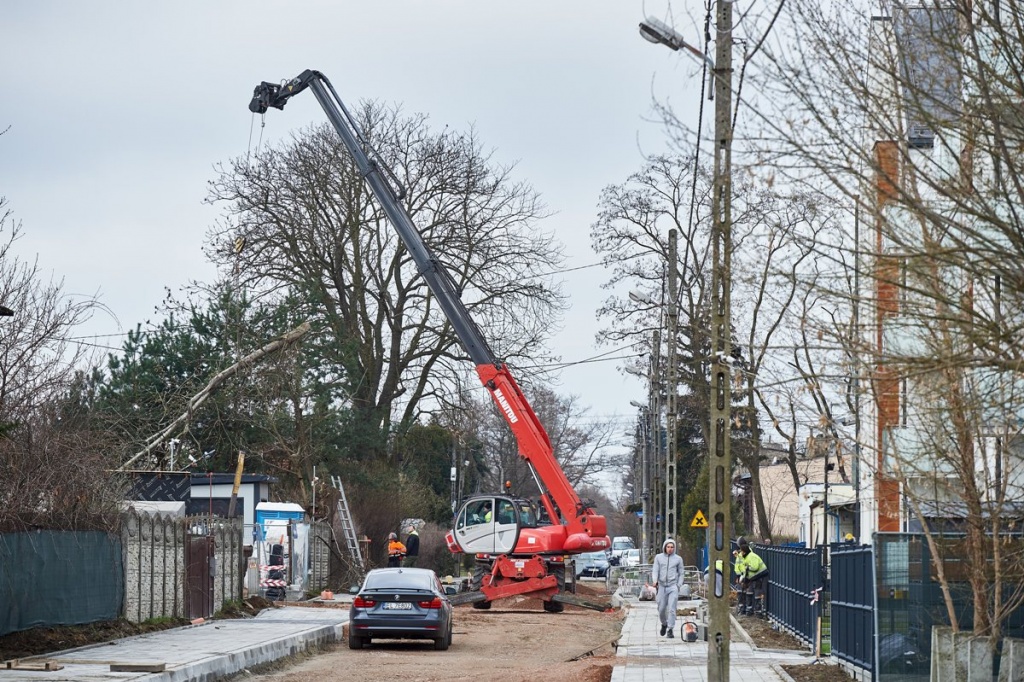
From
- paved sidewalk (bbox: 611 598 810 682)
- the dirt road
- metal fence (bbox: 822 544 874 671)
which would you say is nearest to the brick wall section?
metal fence (bbox: 822 544 874 671)

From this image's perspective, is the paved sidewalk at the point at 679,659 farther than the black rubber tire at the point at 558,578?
No

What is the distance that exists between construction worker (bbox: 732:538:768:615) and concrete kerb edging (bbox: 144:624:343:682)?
10.4 m

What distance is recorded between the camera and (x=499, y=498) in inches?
1421

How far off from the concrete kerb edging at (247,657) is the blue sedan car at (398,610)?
1048 millimetres

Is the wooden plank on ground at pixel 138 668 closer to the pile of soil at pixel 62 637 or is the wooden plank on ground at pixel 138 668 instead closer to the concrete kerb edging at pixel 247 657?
the concrete kerb edging at pixel 247 657

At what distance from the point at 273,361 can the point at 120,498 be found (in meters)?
18.6

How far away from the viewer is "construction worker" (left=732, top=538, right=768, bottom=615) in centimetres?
3178

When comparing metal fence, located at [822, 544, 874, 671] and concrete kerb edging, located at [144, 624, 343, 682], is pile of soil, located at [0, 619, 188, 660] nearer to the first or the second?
concrete kerb edging, located at [144, 624, 343, 682]

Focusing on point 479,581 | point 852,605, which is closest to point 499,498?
point 479,581

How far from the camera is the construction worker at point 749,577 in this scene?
31.8 m

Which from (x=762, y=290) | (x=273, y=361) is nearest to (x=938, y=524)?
(x=762, y=290)

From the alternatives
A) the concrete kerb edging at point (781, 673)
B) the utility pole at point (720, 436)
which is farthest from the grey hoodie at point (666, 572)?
the utility pole at point (720, 436)

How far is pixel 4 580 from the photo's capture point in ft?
59.7

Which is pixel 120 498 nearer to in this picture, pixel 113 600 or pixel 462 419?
pixel 113 600
